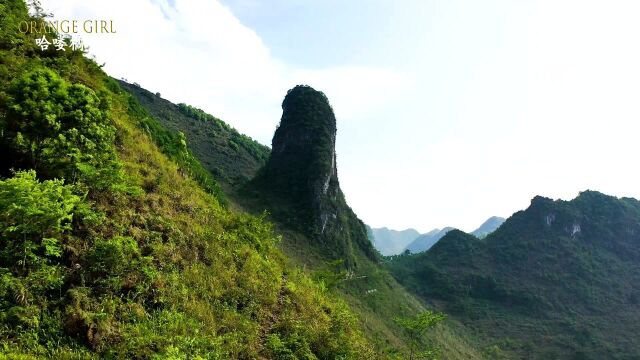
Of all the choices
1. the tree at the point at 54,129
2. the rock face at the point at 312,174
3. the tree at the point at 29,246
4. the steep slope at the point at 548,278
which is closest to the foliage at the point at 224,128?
the rock face at the point at 312,174

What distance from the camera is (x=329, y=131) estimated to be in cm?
9100

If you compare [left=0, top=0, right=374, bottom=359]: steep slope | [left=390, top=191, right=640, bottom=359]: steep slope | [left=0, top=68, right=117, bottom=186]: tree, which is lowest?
[left=390, top=191, right=640, bottom=359]: steep slope

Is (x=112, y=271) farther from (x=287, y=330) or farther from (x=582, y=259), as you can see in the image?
(x=582, y=259)

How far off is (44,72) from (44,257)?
7.32 metres

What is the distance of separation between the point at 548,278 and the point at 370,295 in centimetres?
7685

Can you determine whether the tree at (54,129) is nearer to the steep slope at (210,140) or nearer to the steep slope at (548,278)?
the steep slope at (210,140)

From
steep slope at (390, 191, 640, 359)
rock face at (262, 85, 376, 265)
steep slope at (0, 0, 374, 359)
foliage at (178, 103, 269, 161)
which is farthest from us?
foliage at (178, 103, 269, 161)

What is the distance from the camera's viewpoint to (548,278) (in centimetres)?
12031

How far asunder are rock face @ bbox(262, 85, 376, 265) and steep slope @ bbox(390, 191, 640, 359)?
120ft

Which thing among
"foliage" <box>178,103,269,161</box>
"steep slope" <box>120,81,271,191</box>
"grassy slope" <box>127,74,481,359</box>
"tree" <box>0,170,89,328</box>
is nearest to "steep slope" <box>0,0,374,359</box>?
"tree" <box>0,170,89,328</box>

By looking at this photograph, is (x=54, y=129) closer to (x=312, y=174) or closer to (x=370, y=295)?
(x=370, y=295)

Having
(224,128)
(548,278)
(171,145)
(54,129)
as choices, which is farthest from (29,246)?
(548,278)

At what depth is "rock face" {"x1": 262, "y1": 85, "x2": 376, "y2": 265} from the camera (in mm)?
78125

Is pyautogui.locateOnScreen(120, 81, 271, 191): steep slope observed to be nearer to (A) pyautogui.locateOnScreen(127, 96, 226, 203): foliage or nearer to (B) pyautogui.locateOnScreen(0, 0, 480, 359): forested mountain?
(A) pyautogui.locateOnScreen(127, 96, 226, 203): foliage
